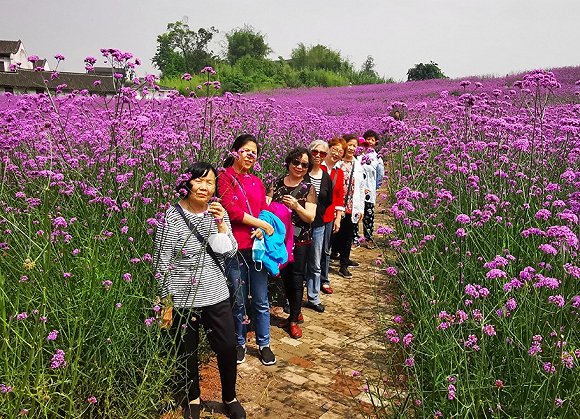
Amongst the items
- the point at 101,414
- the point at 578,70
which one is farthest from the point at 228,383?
the point at 578,70

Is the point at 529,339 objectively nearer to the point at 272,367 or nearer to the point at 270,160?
the point at 272,367

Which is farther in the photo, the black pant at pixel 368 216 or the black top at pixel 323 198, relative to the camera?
the black pant at pixel 368 216

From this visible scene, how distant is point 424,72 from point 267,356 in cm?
4438

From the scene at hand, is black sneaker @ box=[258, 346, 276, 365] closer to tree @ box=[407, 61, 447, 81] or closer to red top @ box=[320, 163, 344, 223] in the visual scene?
red top @ box=[320, 163, 344, 223]

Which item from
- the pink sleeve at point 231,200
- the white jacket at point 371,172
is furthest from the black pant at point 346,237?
the pink sleeve at point 231,200

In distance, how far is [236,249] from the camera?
3328mm

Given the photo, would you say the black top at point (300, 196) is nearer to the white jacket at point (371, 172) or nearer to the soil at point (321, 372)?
the soil at point (321, 372)

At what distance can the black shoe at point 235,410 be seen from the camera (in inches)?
126

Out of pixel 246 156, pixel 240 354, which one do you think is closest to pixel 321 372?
pixel 240 354

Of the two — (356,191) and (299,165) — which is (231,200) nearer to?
(299,165)

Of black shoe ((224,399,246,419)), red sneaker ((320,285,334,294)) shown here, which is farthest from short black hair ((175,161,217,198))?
red sneaker ((320,285,334,294))

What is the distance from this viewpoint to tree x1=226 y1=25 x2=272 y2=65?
64750 mm

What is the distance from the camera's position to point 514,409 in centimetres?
240

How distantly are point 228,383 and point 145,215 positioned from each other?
4.40 feet
